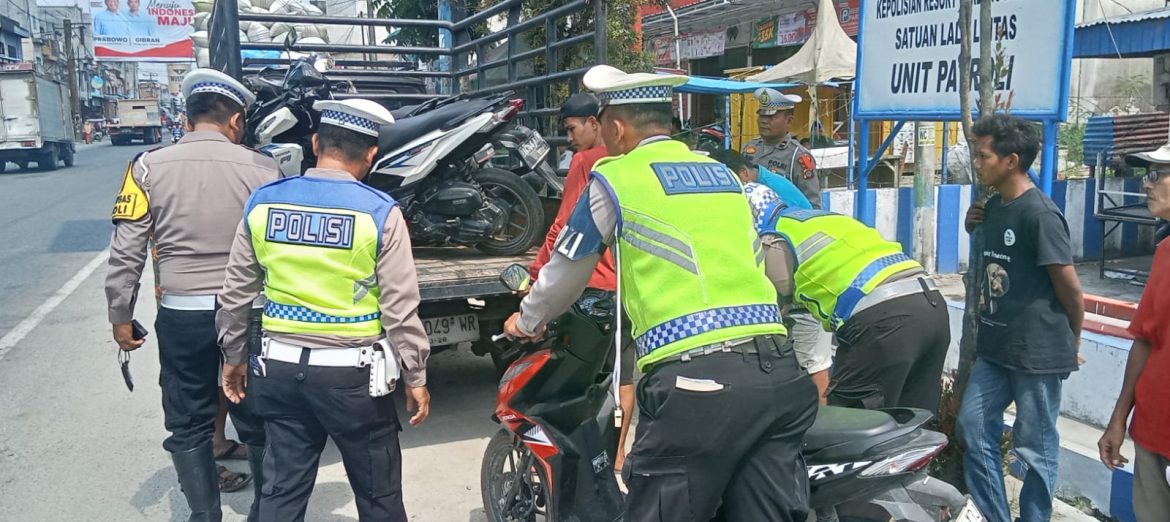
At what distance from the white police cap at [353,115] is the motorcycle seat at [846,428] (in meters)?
1.73

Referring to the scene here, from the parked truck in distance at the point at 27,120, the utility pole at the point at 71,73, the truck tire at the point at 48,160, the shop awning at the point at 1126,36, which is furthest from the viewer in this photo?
the utility pole at the point at 71,73

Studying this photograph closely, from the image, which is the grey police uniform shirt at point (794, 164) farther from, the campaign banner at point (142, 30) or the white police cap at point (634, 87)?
the campaign banner at point (142, 30)

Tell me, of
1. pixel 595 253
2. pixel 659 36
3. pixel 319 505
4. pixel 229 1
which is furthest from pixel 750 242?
pixel 659 36

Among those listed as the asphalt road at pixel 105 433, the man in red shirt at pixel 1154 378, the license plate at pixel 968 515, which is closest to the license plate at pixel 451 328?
the asphalt road at pixel 105 433

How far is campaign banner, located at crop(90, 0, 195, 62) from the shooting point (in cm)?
3531

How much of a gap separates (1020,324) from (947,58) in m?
2.42

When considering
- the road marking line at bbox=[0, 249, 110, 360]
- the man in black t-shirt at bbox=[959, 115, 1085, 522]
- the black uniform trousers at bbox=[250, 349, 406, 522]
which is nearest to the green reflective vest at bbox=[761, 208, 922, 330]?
the man in black t-shirt at bbox=[959, 115, 1085, 522]

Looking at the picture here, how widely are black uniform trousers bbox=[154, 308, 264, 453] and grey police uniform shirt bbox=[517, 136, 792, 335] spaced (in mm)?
1488

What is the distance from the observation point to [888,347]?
3244 mm

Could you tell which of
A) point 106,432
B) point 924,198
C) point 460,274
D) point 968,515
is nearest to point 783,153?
point 460,274

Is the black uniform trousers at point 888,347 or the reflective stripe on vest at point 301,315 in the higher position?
the reflective stripe on vest at point 301,315

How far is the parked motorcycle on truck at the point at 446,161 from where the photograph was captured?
5.18m

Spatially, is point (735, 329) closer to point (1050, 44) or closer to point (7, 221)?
point (1050, 44)

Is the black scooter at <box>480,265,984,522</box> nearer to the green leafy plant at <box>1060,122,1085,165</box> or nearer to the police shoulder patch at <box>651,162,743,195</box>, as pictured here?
the police shoulder patch at <box>651,162,743,195</box>
